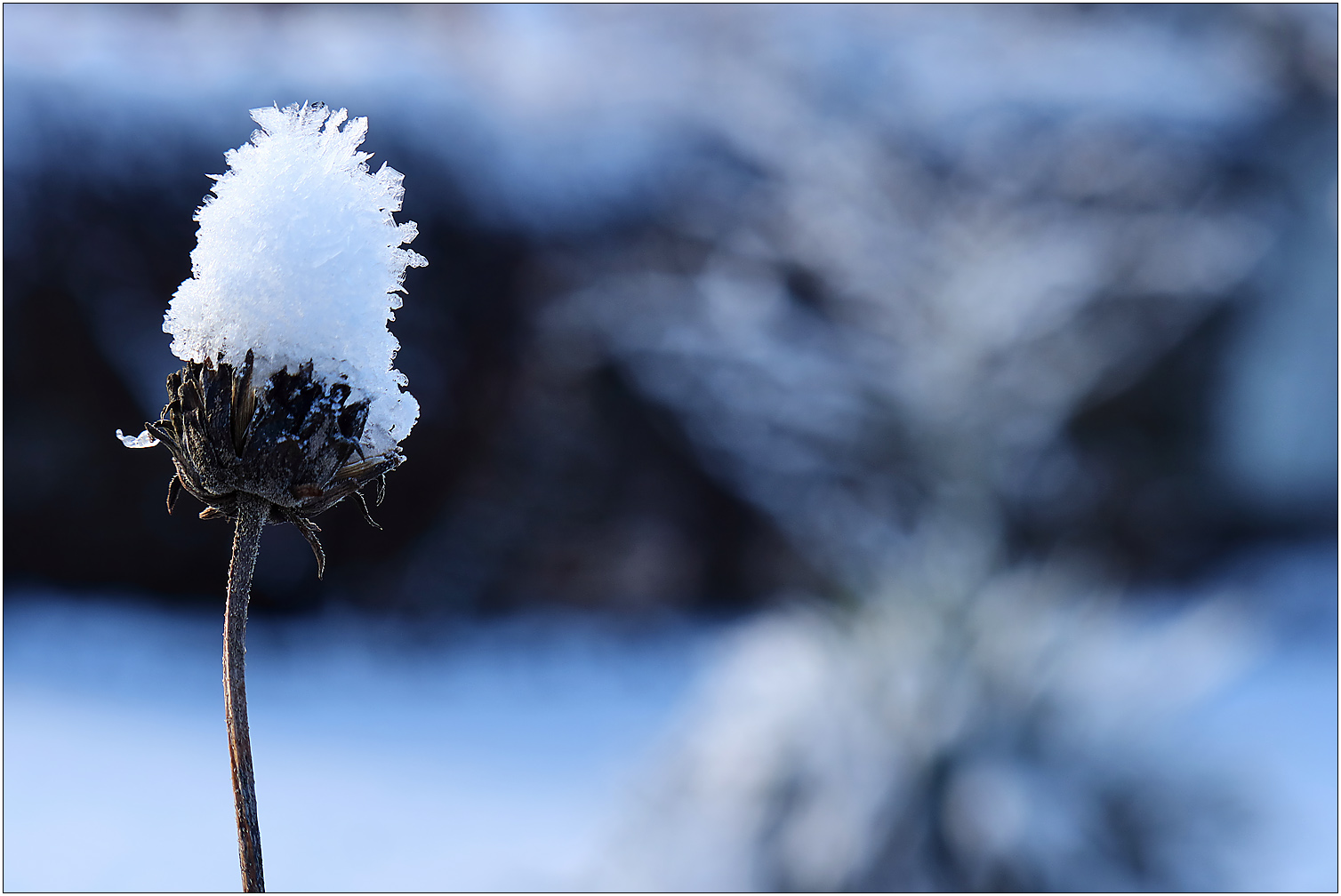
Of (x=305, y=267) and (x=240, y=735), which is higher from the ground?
(x=305, y=267)

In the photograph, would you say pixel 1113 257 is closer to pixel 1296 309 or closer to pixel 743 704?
pixel 1296 309

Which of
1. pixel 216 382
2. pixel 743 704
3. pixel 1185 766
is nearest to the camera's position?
pixel 216 382

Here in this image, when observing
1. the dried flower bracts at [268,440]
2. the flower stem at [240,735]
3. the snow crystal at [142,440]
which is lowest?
the flower stem at [240,735]

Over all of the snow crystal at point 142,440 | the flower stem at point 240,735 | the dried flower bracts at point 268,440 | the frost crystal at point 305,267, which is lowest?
the flower stem at point 240,735

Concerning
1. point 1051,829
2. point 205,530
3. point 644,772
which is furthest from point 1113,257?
point 205,530

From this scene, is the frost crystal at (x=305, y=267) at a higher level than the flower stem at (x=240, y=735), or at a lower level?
higher

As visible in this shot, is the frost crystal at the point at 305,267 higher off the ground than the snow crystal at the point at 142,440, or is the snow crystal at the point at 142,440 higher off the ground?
the frost crystal at the point at 305,267
